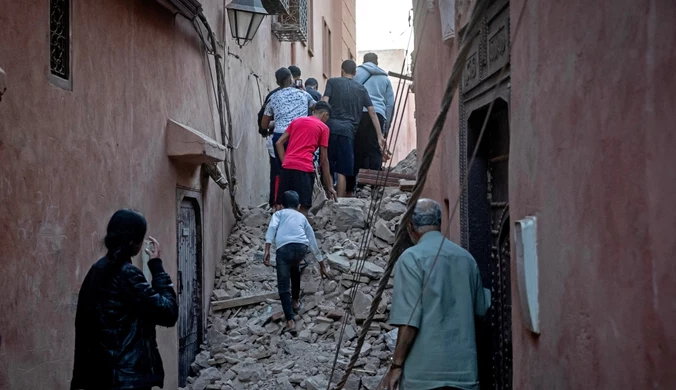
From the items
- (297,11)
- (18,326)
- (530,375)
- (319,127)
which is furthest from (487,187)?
(297,11)

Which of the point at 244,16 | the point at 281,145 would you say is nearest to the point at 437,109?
the point at 281,145

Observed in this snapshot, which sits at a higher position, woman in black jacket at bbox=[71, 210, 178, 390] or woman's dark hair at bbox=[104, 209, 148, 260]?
woman's dark hair at bbox=[104, 209, 148, 260]

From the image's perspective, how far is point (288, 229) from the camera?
8688 millimetres

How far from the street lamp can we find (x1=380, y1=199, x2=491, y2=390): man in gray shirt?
7.40 m

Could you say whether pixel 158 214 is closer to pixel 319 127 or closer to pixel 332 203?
pixel 319 127

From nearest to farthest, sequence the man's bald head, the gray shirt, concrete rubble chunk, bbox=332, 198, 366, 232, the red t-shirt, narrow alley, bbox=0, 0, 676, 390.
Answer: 1. narrow alley, bbox=0, 0, 676, 390
2. the gray shirt
3. the man's bald head
4. the red t-shirt
5. concrete rubble chunk, bbox=332, 198, 366, 232

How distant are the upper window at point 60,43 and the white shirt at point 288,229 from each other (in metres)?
3.81

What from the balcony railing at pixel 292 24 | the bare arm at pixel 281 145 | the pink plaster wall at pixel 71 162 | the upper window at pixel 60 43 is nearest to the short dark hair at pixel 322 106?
the bare arm at pixel 281 145

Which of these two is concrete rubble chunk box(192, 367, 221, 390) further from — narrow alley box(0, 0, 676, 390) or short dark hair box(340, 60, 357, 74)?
short dark hair box(340, 60, 357, 74)

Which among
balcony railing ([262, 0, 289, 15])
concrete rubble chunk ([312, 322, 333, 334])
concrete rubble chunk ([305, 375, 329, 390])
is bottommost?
concrete rubble chunk ([305, 375, 329, 390])

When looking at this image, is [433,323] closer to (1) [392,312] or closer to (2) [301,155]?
(1) [392,312]

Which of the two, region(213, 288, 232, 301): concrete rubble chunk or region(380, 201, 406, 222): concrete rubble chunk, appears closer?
region(213, 288, 232, 301): concrete rubble chunk

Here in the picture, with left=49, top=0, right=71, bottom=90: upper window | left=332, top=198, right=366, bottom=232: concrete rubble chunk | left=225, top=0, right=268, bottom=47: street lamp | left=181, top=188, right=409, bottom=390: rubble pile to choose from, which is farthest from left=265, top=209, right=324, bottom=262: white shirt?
left=49, top=0, right=71, bottom=90: upper window

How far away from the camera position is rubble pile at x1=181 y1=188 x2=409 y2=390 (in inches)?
314
